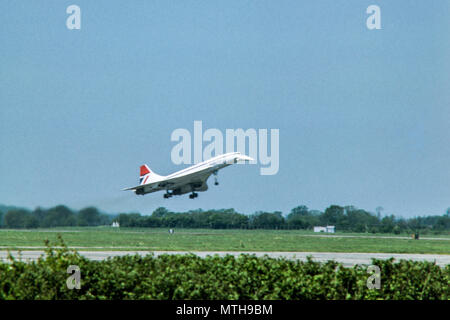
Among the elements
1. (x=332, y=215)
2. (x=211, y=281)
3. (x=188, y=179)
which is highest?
(x=188, y=179)

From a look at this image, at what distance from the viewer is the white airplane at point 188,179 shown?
225 feet

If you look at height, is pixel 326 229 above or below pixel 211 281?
below

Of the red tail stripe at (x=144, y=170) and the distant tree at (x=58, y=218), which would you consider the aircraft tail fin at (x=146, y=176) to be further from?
the distant tree at (x=58, y=218)

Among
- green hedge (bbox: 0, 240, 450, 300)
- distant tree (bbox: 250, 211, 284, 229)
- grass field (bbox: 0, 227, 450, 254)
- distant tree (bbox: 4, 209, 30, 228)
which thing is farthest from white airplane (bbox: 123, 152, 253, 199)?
green hedge (bbox: 0, 240, 450, 300)

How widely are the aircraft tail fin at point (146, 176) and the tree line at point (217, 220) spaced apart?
191 inches

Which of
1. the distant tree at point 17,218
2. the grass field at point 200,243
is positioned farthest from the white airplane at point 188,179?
the distant tree at point 17,218

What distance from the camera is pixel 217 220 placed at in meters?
88.8

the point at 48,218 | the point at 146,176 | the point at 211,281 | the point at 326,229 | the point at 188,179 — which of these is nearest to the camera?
the point at 211,281

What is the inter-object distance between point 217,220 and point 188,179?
17.6m

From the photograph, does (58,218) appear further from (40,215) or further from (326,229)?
(326,229)

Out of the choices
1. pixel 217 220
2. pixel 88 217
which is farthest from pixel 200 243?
pixel 217 220

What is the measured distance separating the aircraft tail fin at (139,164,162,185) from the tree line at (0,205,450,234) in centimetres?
485
